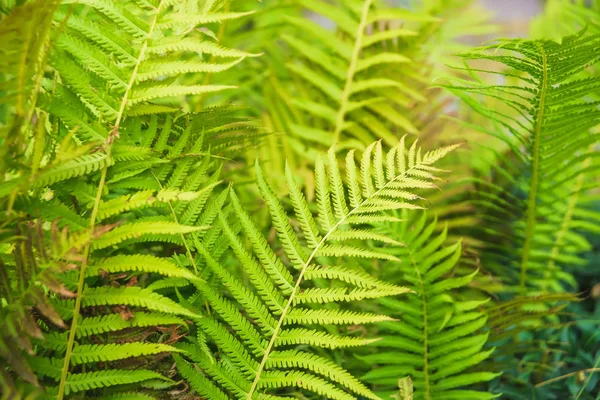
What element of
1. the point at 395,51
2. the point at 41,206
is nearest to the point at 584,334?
the point at 395,51

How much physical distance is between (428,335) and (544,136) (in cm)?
32

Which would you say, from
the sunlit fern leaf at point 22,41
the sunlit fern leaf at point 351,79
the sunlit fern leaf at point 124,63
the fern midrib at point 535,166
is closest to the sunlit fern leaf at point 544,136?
the fern midrib at point 535,166

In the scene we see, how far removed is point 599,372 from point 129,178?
2.27 ft

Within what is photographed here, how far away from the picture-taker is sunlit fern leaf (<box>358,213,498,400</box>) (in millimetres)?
657

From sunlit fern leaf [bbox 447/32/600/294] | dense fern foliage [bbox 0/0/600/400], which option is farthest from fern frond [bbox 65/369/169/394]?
sunlit fern leaf [bbox 447/32/600/294]

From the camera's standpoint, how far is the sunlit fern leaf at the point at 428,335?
25.9 inches

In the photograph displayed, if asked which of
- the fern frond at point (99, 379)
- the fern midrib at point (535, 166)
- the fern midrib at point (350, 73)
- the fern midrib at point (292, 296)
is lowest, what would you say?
the fern frond at point (99, 379)

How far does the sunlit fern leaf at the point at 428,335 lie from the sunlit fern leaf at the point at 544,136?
6.9 inches

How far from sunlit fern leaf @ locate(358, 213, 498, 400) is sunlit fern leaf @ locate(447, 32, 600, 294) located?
0.18 metres

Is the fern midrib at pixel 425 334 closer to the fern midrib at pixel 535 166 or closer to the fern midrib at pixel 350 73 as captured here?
the fern midrib at pixel 535 166

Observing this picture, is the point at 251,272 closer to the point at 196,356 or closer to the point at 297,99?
the point at 196,356

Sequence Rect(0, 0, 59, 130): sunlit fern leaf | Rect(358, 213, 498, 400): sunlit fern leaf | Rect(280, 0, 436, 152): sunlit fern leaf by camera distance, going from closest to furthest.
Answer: Rect(0, 0, 59, 130): sunlit fern leaf < Rect(358, 213, 498, 400): sunlit fern leaf < Rect(280, 0, 436, 152): sunlit fern leaf

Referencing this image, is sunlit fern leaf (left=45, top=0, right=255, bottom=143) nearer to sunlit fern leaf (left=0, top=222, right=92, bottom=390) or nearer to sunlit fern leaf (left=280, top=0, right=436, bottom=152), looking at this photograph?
sunlit fern leaf (left=0, top=222, right=92, bottom=390)

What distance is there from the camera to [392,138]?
0.90m
